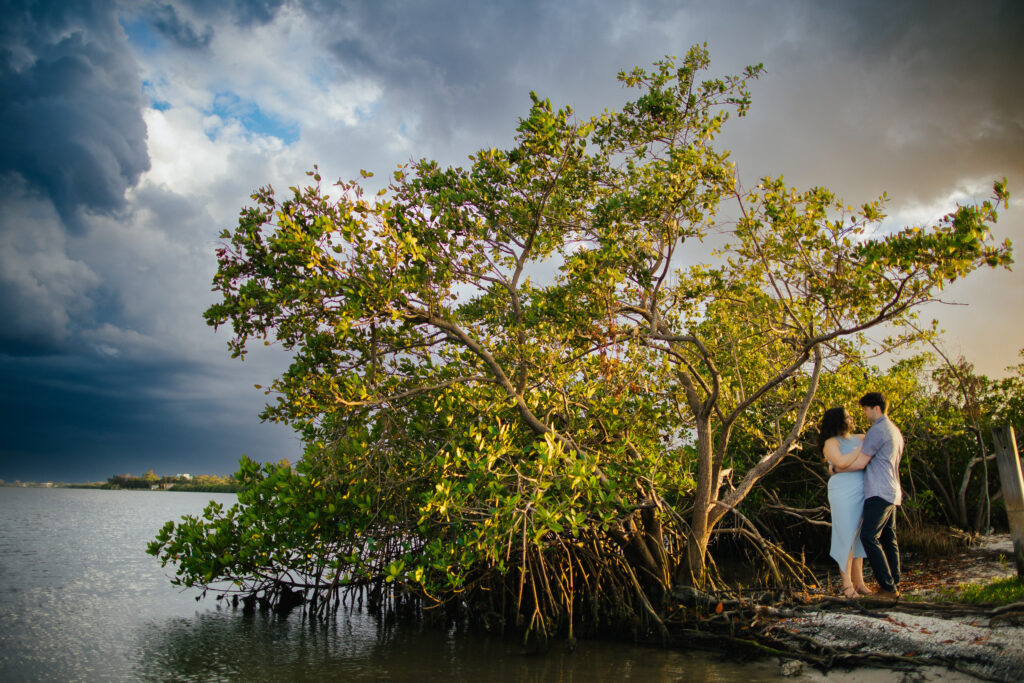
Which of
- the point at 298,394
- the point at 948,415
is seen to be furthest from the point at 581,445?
the point at 948,415

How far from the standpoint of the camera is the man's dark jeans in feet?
18.2

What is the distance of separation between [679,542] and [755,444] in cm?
471

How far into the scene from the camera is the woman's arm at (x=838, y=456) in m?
5.73

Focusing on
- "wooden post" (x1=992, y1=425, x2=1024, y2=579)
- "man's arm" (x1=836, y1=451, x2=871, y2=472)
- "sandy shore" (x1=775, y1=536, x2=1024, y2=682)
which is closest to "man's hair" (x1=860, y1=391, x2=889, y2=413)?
"man's arm" (x1=836, y1=451, x2=871, y2=472)

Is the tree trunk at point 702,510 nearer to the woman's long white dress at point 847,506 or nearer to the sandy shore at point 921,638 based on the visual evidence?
the sandy shore at point 921,638

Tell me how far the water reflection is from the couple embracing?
136cm

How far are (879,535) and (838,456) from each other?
81cm

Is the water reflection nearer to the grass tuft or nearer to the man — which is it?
the man

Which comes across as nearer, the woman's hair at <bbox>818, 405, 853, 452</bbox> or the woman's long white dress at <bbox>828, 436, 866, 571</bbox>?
the woman's long white dress at <bbox>828, 436, 866, 571</bbox>

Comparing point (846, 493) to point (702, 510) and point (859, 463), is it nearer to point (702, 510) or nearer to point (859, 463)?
point (859, 463)

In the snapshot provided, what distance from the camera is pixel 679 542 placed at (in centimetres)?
860

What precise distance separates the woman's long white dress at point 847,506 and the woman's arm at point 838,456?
0.21 ft

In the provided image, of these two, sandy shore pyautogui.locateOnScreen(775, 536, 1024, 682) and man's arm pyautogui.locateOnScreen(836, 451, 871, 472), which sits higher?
man's arm pyautogui.locateOnScreen(836, 451, 871, 472)

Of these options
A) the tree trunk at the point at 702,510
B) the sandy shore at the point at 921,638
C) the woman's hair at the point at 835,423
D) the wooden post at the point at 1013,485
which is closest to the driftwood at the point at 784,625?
the sandy shore at the point at 921,638
